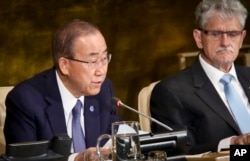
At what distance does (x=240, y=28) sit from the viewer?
305cm

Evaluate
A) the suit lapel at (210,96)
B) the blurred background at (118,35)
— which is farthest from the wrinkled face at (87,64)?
the blurred background at (118,35)

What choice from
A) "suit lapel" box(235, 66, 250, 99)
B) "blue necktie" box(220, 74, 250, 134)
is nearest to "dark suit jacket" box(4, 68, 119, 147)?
"blue necktie" box(220, 74, 250, 134)

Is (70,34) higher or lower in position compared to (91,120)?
higher

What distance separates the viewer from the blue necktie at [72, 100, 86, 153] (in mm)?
2686

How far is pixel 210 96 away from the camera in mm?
2990

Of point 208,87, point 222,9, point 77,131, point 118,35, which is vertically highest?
point 222,9

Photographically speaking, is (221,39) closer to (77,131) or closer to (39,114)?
(77,131)

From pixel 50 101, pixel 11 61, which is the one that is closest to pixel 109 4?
pixel 11 61

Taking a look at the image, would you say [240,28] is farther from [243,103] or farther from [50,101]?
[50,101]

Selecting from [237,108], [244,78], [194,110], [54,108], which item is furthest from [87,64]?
[244,78]

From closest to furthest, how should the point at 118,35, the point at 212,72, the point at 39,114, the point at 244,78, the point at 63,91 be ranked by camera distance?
the point at 39,114 < the point at 63,91 < the point at 212,72 < the point at 244,78 < the point at 118,35

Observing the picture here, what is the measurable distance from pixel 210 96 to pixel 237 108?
0.14 m

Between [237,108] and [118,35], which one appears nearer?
[237,108]

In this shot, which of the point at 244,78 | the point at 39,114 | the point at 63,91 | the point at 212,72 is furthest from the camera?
the point at 244,78
